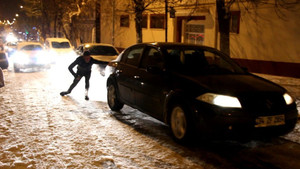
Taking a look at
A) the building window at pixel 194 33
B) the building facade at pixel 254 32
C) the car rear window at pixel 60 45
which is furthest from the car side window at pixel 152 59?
the car rear window at pixel 60 45

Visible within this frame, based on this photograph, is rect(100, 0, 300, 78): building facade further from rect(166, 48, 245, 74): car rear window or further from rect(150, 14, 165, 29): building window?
rect(166, 48, 245, 74): car rear window

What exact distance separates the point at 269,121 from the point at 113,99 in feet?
12.8

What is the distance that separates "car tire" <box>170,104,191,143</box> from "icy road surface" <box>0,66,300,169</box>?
159 millimetres

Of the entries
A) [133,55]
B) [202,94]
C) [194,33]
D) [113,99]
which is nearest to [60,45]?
[194,33]

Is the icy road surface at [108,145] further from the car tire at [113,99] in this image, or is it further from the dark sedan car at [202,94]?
the dark sedan car at [202,94]

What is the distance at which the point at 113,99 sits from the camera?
25.4ft

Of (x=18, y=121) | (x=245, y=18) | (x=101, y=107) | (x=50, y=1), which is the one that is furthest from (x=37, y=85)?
(x=50, y=1)

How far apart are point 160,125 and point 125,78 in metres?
1.25

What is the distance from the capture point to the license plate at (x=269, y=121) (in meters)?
4.72

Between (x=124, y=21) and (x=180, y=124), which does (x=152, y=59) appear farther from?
(x=124, y=21)

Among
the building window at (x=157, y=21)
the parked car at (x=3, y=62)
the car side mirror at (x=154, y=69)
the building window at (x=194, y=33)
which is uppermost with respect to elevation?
the building window at (x=157, y=21)

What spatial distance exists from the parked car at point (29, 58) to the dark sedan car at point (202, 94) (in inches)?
436

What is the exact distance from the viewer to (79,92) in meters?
10.6

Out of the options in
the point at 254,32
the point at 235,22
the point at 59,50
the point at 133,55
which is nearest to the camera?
the point at 133,55
